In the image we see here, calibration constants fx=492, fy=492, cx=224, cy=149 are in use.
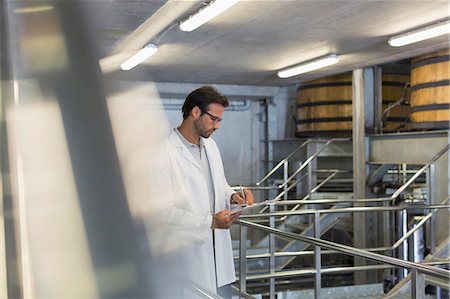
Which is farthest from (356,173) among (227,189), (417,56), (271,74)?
(227,189)

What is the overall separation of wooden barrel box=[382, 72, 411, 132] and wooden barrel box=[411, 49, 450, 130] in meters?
1.42

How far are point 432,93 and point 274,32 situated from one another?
187cm

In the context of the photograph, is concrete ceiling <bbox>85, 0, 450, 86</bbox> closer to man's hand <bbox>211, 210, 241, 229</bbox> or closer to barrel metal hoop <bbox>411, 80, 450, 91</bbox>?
barrel metal hoop <bbox>411, 80, 450, 91</bbox>

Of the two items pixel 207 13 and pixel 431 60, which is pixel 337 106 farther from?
pixel 207 13

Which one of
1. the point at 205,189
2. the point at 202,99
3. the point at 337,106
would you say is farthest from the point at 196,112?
the point at 337,106

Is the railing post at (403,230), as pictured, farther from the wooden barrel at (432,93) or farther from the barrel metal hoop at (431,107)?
the barrel metal hoop at (431,107)

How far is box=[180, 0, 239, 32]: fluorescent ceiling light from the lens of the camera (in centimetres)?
363

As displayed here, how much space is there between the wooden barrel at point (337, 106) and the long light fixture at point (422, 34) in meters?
2.09

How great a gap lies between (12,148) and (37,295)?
14 cm

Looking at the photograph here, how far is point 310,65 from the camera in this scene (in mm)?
6547

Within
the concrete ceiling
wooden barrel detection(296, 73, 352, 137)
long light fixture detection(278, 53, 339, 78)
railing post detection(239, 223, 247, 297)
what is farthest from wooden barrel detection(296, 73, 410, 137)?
railing post detection(239, 223, 247, 297)

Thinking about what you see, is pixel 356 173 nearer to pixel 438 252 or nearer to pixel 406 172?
pixel 406 172

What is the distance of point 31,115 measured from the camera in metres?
0.44

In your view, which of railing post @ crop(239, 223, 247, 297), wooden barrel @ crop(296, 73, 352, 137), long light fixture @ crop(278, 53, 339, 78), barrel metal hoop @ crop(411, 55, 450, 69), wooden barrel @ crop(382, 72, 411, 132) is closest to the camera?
railing post @ crop(239, 223, 247, 297)
